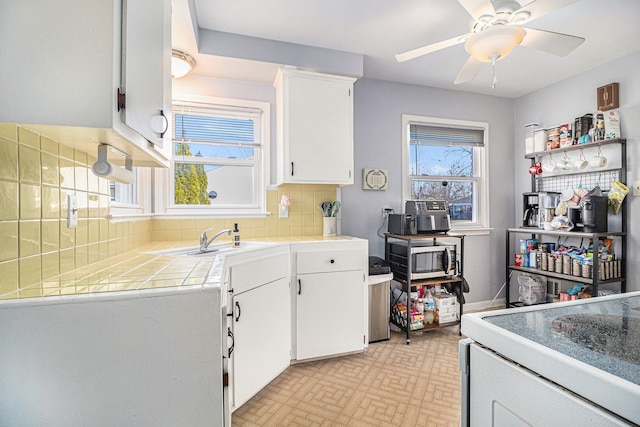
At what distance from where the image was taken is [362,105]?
10.4 feet

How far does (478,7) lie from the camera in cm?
159

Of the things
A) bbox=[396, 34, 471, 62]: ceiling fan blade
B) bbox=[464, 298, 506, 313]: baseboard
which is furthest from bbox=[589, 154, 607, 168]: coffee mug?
bbox=[396, 34, 471, 62]: ceiling fan blade

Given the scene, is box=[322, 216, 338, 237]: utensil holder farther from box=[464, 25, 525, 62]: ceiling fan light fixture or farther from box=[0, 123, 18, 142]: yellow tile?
box=[0, 123, 18, 142]: yellow tile

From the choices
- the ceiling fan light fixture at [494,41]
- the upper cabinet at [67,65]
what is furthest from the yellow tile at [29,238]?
the ceiling fan light fixture at [494,41]

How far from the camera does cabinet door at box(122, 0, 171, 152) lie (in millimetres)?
871

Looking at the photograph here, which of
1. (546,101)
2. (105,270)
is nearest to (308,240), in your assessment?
(105,270)

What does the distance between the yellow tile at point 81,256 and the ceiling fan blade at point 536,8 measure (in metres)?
2.31

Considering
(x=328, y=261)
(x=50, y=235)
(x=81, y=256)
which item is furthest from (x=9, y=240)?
(x=328, y=261)

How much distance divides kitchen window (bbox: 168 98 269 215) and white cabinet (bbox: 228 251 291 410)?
818 mm

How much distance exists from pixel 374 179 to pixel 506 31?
1.69m

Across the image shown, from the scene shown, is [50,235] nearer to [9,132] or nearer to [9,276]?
[9,276]

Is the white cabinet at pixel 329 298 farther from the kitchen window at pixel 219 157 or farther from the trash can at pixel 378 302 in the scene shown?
the kitchen window at pixel 219 157

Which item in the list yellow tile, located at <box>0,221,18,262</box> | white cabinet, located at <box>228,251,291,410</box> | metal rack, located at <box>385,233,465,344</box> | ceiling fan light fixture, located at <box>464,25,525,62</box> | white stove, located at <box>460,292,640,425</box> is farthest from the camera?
metal rack, located at <box>385,233,465,344</box>

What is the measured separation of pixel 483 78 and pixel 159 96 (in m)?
3.17
